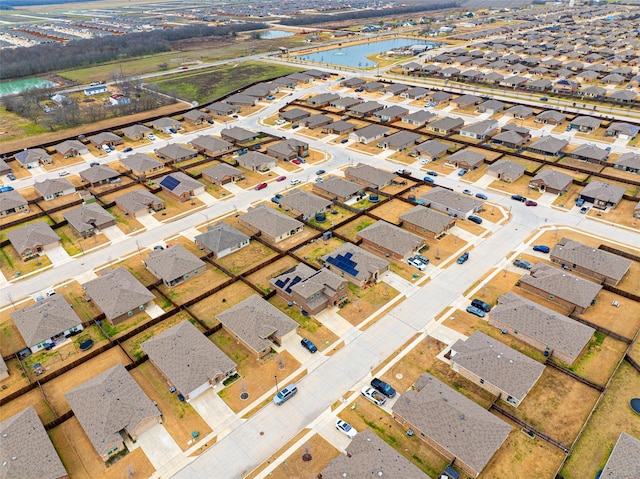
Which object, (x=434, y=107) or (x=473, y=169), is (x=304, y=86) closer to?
(x=434, y=107)

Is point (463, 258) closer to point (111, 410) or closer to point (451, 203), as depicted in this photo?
point (451, 203)

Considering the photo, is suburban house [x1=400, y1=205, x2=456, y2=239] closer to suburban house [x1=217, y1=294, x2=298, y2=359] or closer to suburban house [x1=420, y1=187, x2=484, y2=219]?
suburban house [x1=420, y1=187, x2=484, y2=219]

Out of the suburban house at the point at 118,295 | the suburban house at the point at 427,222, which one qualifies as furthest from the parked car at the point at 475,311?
the suburban house at the point at 118,295

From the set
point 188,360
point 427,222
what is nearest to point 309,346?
point 188,360

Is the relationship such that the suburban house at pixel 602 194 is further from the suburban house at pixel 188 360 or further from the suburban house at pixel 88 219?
the suburban house at pixel 88 219

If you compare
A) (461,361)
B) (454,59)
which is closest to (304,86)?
(454,59)

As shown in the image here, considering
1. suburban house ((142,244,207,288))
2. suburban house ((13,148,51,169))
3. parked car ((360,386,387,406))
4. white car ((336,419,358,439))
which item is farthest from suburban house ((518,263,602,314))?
suburban house ((13,148,51,169))

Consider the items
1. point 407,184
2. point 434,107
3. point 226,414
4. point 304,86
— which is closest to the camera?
point 226,414
